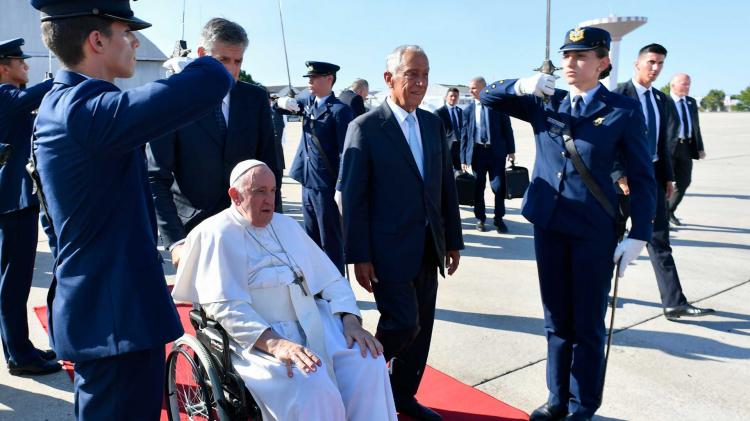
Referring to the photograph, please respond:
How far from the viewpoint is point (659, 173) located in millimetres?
4762

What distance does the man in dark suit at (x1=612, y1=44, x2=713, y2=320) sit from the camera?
4637 mm

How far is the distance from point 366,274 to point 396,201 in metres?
0.40

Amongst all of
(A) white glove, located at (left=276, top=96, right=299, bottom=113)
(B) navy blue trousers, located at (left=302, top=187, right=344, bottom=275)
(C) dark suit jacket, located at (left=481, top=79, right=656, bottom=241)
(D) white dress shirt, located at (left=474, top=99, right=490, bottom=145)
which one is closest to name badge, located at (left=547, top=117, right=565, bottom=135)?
(C) dark suit jacket, located at (left=481, top=79, right=656, bottom=241)

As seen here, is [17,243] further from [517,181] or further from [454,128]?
[454,128]

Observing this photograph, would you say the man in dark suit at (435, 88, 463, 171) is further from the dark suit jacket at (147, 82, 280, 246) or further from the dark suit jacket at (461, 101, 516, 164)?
the dark suit jacket at (147, 82, 280, 246)

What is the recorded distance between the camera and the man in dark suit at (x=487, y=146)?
7.95 meters

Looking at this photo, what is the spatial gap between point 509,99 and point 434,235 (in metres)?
0.87

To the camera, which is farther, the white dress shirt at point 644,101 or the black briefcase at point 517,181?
the black briefcase at point 517,181

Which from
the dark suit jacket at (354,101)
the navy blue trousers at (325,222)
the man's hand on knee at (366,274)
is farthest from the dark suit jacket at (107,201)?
the dark suit jacket at (354,101)

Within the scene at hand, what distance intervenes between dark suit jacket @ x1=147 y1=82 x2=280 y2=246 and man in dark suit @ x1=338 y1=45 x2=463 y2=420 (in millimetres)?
467

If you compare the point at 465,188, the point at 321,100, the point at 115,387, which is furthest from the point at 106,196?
the point at 465,188

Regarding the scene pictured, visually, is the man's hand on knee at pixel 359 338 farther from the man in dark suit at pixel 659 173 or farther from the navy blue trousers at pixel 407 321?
the man in dark suit at pixel 659 173

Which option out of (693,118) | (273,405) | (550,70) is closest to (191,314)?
(273,405)

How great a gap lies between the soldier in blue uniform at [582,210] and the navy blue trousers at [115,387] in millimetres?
2061
